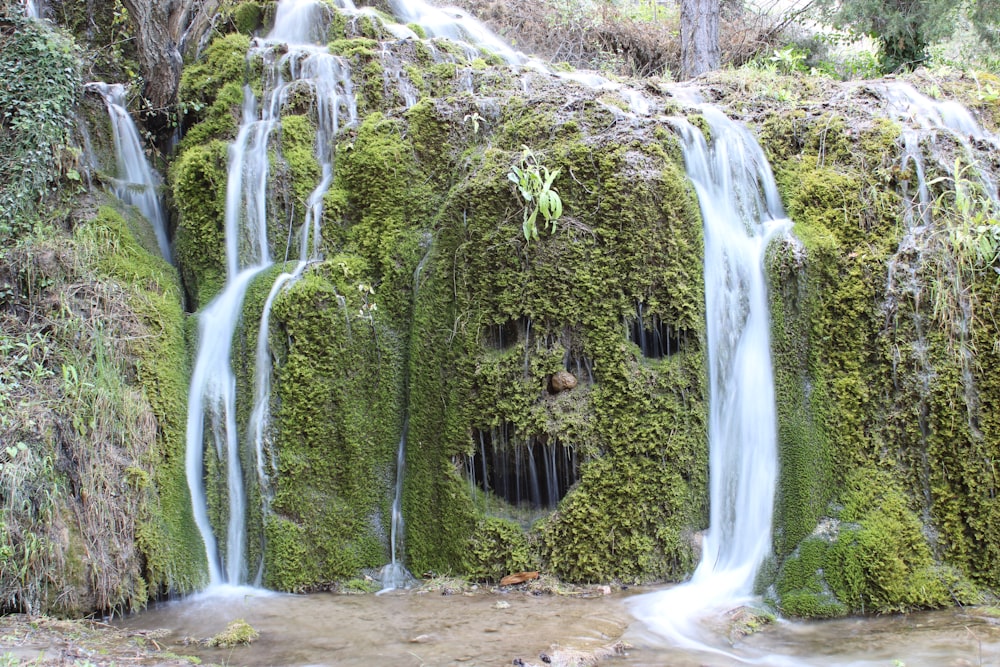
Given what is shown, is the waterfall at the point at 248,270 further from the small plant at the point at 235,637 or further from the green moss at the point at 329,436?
the small plant at the point at 235,637

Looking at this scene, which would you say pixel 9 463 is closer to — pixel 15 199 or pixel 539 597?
→ pixel 15 199

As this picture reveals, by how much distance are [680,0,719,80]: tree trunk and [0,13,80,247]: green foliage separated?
8.36 meters

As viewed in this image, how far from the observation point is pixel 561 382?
6004 mm

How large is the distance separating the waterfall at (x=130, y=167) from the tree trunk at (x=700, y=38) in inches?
307

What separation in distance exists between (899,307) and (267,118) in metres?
6.28

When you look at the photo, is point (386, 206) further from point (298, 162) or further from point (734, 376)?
point (734, 376)

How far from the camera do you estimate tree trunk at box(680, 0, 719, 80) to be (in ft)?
37.6

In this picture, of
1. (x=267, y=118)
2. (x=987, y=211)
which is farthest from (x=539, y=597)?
(x=267, y=118)

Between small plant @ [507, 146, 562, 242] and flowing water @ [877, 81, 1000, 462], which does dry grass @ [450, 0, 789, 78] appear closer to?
flowing water @ [877, 81, 1000, 462]

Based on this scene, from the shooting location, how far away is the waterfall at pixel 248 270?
6.25m

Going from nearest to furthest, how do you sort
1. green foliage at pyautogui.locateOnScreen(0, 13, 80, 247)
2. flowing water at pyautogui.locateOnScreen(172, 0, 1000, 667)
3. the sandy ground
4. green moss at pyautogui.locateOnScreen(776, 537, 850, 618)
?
1. the sandy ground
2. flowing water at pyautogui.locateOnScreen(172, 0, 1000, 667)
3. green moss at pyautogui.locateOnScreen(776, 537, 850, 618)
4. green foliage at pyautogui.locateOnScreen(0, 13, 80, 247)

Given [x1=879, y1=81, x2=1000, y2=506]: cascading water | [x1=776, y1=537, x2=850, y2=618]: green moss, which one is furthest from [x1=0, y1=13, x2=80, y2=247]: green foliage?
[x1=879, y1=81, x2=1000, y2=506]: cascading water

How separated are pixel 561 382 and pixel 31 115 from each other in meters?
5.95

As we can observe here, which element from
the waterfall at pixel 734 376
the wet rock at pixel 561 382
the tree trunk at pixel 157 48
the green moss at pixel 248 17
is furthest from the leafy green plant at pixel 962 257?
the green moss at pixel 248 17
